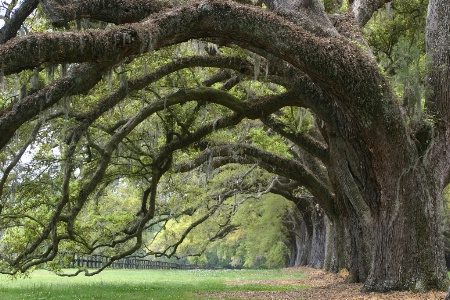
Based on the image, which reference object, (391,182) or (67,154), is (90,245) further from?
(391,182)

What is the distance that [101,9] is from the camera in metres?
9.77

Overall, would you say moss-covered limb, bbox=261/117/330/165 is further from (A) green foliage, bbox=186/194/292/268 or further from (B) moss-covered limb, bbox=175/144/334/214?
(A) green foliage, bbox=186/194/292/268

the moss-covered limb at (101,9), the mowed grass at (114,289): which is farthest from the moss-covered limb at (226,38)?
the mowed grass at (114,289)

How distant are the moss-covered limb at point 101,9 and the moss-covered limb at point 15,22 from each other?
1.79 feet

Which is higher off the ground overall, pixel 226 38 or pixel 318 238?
pixel 226 38

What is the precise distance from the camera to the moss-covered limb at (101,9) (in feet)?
29.8

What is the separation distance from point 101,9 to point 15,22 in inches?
59.5

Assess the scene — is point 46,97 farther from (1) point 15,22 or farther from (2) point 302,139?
(2) point 302,139

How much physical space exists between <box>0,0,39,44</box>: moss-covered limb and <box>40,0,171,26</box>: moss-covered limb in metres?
0.54

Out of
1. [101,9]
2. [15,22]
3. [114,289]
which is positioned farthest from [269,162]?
[15,22]

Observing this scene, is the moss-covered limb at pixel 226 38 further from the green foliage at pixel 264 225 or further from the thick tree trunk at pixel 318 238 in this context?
the green foliage at pixel 264 225

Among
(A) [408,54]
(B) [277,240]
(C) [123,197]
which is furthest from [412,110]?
(B) [277,240]

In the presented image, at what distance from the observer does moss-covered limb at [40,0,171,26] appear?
907 centimetres

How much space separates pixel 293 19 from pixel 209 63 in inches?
92.2
